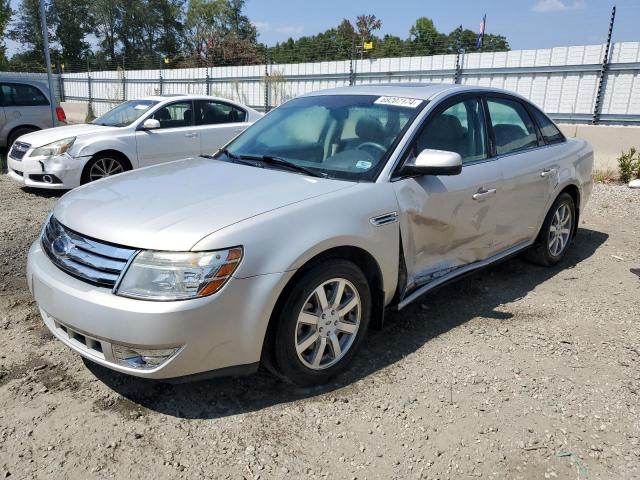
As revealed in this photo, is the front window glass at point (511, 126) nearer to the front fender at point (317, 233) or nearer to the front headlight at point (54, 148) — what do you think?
the front fender at point (317, 233)

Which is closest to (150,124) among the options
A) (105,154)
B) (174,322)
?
(105,154)

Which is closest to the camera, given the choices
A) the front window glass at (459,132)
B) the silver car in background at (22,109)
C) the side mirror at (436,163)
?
the side mirror at (436,163)

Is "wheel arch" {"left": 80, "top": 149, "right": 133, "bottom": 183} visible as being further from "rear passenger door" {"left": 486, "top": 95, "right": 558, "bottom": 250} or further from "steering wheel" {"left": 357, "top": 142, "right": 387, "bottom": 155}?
"rear passenger door" {"left": 486, "top": 95, "right": 558, "bottom": 250}

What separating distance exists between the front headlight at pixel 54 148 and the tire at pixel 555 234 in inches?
241

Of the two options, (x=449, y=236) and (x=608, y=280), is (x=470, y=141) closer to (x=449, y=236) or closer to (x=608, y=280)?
(x=449, y=236)

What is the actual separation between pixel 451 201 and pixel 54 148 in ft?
19.6

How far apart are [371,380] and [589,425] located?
1.15 metres

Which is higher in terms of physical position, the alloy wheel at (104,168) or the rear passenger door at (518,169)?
the rear passenger door at (518,169)

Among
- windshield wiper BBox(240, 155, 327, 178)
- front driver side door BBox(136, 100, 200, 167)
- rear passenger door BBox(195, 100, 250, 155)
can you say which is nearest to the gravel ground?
windshield wiper BBox(240, 155, 327, 178)

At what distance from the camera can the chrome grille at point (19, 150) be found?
7.47 metres

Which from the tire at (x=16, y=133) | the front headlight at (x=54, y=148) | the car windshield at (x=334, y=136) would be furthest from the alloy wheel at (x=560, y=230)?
the tire at (x=16, y=133)

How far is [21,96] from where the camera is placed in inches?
423

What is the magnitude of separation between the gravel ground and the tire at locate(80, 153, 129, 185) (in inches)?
144

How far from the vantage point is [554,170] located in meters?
4.58
